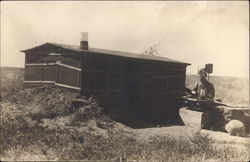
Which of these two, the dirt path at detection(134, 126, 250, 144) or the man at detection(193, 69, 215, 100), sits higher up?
the man at detection(193, 69, 215, 100)

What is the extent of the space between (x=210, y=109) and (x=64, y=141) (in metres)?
10.5

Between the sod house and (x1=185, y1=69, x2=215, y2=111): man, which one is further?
(x1=185, y1=69, x2=215, y2=111): man

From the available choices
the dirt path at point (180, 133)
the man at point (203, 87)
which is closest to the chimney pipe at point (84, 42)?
the dirt path at point (180, 133)

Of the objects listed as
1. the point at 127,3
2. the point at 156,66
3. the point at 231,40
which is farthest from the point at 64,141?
the point at 231,40

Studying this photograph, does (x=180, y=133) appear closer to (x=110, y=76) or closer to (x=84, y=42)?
(x=110, y=76)

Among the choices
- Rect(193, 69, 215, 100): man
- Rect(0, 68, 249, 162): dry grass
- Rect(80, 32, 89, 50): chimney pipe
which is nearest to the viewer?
Rect(0, 68, 249, 162): dry grass

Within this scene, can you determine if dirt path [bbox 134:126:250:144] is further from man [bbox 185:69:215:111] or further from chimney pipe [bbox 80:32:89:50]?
chimney pipe [bbox 80:32:89:50]

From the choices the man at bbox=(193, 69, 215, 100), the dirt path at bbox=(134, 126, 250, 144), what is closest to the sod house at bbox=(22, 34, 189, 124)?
the man at bbox=(193, 69, 215, 100)

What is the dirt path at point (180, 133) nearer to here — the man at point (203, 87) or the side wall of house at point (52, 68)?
the man at point (203, 87)

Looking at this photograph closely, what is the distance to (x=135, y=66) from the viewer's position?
1930 centimetres

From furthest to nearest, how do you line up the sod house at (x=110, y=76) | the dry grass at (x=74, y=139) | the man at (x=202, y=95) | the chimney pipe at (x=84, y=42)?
the man at (x=202, y=95), the chimney pipe at (x=84, y=42), the sod house at (x=110, y=76), the dry grass at (x=74, y=139)

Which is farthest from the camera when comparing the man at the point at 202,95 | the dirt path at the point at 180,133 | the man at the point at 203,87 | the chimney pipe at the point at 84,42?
the man at the point at 203,87

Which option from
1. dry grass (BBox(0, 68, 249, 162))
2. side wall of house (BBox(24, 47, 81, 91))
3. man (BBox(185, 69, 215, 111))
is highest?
side wall of house (BBox(24, 47, 81, 91))

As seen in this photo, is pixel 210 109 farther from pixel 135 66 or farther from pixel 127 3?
pixel 127 3
